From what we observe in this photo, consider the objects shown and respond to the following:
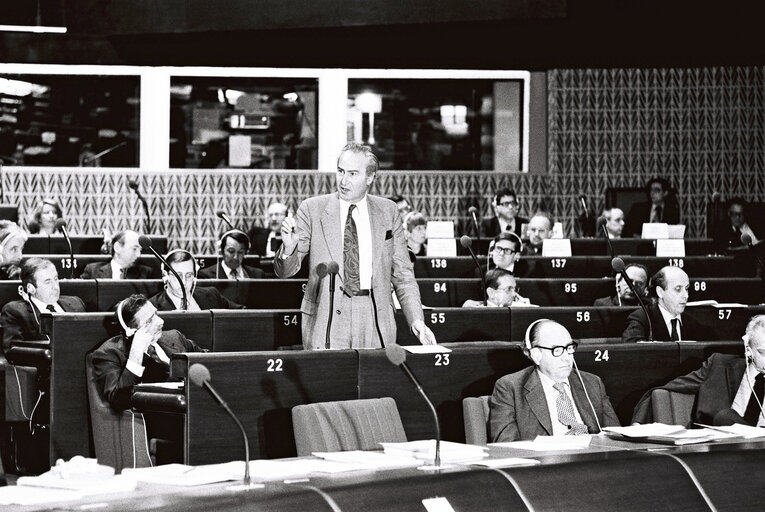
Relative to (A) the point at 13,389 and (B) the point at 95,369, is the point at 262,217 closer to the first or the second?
(A) the point at 13,389

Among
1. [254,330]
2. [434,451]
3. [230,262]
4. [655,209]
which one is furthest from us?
[655,209]

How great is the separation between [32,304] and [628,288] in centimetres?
381

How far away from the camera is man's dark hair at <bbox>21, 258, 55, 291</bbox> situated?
24.7 feet

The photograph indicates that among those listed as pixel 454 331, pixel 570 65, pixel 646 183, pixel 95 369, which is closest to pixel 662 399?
pixel 570 65

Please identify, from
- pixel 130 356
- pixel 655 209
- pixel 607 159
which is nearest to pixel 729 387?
pixel 130 356

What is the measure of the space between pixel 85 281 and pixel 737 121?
9.54 meters

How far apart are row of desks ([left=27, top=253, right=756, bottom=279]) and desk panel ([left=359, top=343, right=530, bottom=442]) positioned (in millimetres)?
4032

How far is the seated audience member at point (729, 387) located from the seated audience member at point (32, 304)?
3593mm

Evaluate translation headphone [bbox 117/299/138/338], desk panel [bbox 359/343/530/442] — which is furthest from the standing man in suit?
translation headphone [bbox 117/299/138/338]

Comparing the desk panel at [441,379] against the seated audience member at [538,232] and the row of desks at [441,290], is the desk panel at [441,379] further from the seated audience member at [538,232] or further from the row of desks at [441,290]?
the seated audience member at [538,232]

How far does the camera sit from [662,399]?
562cm

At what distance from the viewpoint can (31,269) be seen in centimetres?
755

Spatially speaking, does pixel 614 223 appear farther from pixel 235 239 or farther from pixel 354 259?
pixel 354 259

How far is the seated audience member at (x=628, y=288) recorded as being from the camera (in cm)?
832
